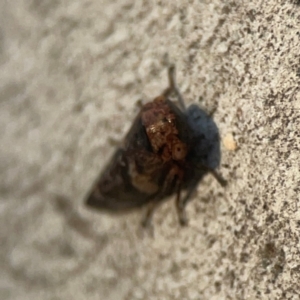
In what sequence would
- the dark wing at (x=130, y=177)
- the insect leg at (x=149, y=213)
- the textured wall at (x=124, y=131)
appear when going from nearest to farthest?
the textured wall at (x=124, y=131) → the dark wing at (x=130, y=177) → the insect leg at (x=149, y=213)

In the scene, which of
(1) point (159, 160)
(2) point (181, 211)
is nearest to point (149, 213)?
(2) point (181, 211)

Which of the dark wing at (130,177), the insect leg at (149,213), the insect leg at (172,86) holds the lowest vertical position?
the insect leg at (149,213)

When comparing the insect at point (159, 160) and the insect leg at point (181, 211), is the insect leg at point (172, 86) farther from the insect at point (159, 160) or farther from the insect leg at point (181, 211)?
the insect leg at point (181, 211)

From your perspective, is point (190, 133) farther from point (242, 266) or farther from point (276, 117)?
point (242, 266)

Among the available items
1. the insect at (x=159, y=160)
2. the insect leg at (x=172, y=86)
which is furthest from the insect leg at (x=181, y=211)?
the insect leg at (x=172, y=86)

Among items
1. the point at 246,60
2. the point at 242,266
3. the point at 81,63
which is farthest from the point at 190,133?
the point at 81,63

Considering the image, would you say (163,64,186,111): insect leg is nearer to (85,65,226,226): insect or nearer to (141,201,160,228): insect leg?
(85,65,226,226): insect

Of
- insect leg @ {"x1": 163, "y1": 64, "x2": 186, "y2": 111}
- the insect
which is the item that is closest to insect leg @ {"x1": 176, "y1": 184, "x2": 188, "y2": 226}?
the insect

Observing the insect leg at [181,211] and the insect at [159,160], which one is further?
the insect leg at [181,211]
